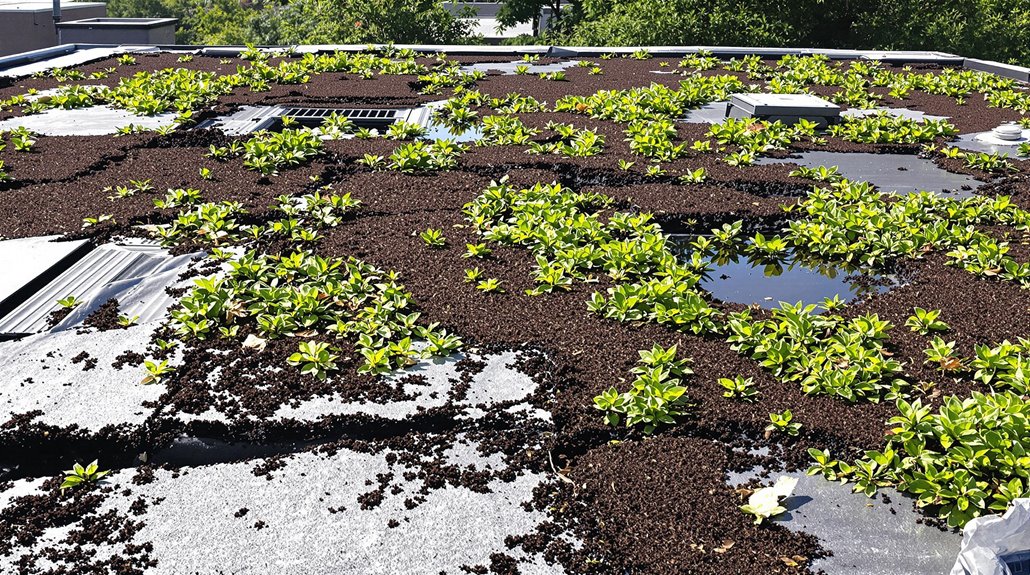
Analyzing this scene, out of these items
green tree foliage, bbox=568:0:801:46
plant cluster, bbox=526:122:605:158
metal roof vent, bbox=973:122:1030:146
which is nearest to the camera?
plant cluster, bbox=526:122:605:158

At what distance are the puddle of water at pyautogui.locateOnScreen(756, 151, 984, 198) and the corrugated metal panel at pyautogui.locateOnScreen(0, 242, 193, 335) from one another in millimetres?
5172

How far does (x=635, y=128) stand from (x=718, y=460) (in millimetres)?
5607

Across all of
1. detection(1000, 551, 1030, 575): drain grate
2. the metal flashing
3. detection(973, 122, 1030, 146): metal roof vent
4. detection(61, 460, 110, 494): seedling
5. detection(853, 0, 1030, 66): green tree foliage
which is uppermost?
detection(853, 0, 1030, 66): green tree foliage

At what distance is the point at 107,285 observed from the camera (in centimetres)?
483

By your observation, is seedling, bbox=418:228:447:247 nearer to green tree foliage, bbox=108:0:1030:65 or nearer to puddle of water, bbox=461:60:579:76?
puddle of water, bbox=461:60:579:76

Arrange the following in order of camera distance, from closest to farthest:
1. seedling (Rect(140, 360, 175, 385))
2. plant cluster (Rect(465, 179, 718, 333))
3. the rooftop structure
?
seedling (Rect(140, 360, 175, 385)) < plant cluster (Rect(465, 179, 718, 333)) < the rooftop structure

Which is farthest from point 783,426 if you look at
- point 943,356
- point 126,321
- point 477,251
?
point 126,321

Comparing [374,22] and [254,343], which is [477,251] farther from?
[374,22]

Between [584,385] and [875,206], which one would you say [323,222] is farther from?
[875,206]

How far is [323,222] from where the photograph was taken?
5871mm

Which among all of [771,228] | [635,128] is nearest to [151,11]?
[635,128]

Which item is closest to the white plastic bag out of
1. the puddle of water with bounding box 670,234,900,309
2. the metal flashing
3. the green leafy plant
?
the green leafy plant

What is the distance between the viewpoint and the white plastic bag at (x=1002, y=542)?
2.16 metres

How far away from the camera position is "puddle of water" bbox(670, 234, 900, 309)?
16.5 ft
